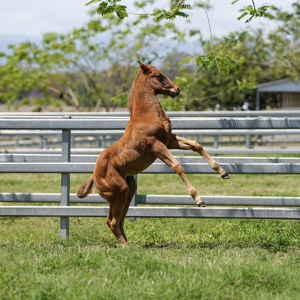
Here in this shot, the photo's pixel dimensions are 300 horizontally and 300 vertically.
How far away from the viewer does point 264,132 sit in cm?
1016

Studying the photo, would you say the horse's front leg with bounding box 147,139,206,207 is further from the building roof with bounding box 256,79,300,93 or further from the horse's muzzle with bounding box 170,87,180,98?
the building roof with bounding box 256,79,300,93

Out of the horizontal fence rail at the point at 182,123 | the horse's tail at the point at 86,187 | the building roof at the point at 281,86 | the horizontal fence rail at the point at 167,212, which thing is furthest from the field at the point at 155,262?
the building roof at the point at 281,86

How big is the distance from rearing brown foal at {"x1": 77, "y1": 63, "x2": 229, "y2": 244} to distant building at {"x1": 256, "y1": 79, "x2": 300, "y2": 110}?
29.5m

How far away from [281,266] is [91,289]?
1458 millimetres

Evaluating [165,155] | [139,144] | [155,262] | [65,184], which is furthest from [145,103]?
[155,262]

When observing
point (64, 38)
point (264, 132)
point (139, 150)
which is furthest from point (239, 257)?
point (64, 38)

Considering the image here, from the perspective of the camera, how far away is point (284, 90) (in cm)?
3694

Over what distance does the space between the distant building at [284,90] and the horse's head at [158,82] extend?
29.5 metres

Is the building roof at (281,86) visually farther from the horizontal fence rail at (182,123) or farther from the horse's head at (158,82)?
the horse's head at (158,82)

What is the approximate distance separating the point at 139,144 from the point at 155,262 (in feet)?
3.29

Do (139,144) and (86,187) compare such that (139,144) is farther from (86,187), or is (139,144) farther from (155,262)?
(155,262)

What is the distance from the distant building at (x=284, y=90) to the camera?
36125 millimetres

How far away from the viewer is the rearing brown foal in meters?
3.98

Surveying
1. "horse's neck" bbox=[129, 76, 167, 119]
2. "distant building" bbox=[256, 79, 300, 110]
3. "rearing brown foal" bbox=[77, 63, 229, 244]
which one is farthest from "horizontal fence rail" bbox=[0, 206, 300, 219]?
"distant building" bbox=[256, 79, 300, 110]
